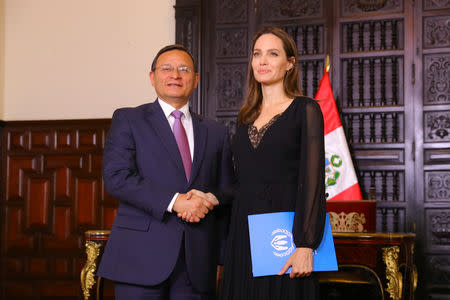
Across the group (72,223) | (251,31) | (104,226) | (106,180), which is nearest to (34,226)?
(72,223)

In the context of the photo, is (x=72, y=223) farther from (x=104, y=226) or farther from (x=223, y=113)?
(x=223, y=113)

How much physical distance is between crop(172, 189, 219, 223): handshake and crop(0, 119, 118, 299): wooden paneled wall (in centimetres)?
305

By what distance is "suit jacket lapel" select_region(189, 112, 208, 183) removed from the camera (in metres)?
2.31

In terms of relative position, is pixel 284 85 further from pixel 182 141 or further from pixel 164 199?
pixel 164 199

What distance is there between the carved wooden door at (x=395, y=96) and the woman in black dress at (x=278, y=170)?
2.69m

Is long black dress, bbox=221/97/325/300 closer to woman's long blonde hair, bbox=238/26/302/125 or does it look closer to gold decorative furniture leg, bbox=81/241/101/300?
woman's long blonde hair, bbox=238/26/302/125

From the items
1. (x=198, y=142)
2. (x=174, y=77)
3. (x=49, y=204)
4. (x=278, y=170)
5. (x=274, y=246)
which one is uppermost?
(x=174, y=77)

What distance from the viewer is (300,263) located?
1.83 m

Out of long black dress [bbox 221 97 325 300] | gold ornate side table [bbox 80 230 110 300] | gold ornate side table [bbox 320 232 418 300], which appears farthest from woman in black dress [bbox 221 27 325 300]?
gold ornate side table [bbox 80 230 110 300]

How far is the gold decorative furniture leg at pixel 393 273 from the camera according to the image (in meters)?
3.18

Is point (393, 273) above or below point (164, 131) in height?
below

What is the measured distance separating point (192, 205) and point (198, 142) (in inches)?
13.2

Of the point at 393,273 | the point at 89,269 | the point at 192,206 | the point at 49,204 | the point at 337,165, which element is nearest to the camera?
the point at 192,206

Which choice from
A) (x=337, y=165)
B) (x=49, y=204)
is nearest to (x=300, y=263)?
(x=337, y=165)
